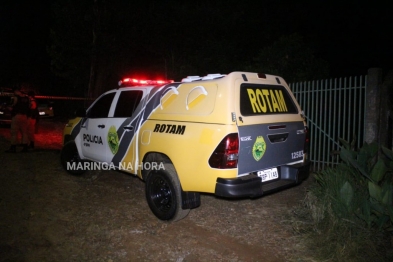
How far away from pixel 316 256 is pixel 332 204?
29.2 inches

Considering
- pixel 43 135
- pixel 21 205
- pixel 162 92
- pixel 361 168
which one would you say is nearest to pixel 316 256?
pixel 361 168

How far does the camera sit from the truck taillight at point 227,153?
12.6ft

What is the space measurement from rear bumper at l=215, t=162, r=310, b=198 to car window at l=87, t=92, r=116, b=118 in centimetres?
291

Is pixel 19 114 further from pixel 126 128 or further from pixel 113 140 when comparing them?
pixel 126 128

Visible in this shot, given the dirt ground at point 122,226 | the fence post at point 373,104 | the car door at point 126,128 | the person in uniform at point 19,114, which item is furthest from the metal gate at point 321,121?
the person in uniform at point 19,114

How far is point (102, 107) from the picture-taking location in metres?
6.14

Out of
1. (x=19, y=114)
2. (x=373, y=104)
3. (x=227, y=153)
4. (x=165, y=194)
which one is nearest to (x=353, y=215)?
(x=227, y=153)

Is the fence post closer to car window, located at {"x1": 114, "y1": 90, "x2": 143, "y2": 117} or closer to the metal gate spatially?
the metal gate

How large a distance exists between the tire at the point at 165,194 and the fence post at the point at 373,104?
3.83m

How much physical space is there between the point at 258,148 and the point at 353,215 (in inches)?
52.9

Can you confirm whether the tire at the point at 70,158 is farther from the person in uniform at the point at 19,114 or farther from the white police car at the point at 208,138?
the person in uniform at the point at 19,114

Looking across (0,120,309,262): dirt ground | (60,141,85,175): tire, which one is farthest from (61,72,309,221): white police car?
(60,141,85,175): tire

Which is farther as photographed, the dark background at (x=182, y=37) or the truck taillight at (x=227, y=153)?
the dark background at (x=182, y=37)

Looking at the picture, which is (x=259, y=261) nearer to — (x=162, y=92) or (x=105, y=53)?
(x=162, y=92)
